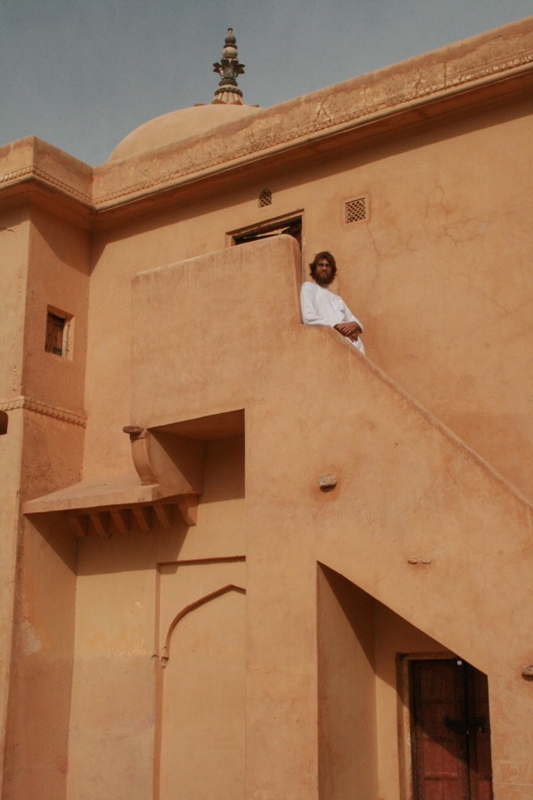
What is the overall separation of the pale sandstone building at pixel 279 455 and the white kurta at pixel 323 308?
20 centimetres

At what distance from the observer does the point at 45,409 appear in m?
10.0

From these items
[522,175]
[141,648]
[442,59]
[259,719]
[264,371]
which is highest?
[442,59]

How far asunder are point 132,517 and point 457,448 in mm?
4046

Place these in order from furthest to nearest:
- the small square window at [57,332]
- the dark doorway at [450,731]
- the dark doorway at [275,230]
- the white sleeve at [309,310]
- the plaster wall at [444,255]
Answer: the small square window at [57,332]
the dark doorway at [275,230]
the plaster wall at [444,255]
the white sleeve at [309,310]
the dark doorway at [450,731]

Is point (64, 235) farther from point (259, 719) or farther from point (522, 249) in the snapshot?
point (259, 719)

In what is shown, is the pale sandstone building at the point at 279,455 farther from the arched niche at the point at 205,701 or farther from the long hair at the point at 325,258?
the long hair at the point at 325,258

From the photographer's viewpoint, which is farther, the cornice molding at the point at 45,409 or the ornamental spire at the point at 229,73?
the ornamental spire at the point at 229,73

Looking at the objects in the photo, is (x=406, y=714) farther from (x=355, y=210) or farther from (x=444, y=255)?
(x=355, y=210)

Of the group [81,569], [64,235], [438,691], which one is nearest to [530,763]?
[438,691]

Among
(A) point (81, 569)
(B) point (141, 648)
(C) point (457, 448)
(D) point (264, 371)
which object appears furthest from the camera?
(A) point (81, 569)


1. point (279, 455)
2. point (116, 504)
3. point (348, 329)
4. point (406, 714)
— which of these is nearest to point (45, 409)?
point (116, 504)

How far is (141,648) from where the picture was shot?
9492 millimetres

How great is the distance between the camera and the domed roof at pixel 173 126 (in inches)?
478

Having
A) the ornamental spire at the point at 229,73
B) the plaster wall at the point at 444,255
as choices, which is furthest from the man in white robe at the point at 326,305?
the ornamental spire at the point at 229,73
